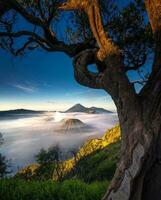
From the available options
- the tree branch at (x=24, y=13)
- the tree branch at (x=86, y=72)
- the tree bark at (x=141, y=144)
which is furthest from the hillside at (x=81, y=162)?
the tree bark at (x=141, y=144)

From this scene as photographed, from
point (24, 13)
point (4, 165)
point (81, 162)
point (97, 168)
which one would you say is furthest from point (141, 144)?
point (81, 162)

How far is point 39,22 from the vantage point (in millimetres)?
15500

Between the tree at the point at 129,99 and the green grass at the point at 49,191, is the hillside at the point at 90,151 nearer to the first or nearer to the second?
the green grass at the point at 49,191

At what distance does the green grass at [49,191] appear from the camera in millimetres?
17047

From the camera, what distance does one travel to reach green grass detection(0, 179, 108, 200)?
55.9 feet

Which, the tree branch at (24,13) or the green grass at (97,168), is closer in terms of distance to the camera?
the tree branch at (24,13)

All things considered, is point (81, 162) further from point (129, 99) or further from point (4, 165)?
point (129, 99)

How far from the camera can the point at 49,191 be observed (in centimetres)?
1769

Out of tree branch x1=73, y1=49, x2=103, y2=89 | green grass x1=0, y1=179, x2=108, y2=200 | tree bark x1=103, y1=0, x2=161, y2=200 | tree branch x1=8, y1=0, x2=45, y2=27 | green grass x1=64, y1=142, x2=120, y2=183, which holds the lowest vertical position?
green grass x1=64, y1=142, x2=120, y2=183

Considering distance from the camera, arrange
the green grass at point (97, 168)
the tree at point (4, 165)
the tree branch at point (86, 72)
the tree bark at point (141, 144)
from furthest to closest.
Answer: the green grass at point (97, 168)
the tree at point (4, 165)
the tree branch at point (86, 72)
the tree bark at point (141, 144)

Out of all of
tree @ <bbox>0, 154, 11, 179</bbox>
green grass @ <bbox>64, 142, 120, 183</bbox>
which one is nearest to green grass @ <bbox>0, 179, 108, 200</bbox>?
tree @ <bbox>0, 154, 11, 179</bbox>

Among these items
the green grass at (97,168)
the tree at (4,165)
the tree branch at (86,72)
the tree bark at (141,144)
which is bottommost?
the green grass at (97,168)

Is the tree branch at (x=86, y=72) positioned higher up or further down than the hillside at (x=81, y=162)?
higher up

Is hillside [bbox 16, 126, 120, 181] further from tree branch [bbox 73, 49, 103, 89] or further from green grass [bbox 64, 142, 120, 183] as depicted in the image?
tree branch [bbox 73, 49, 103, 89]
